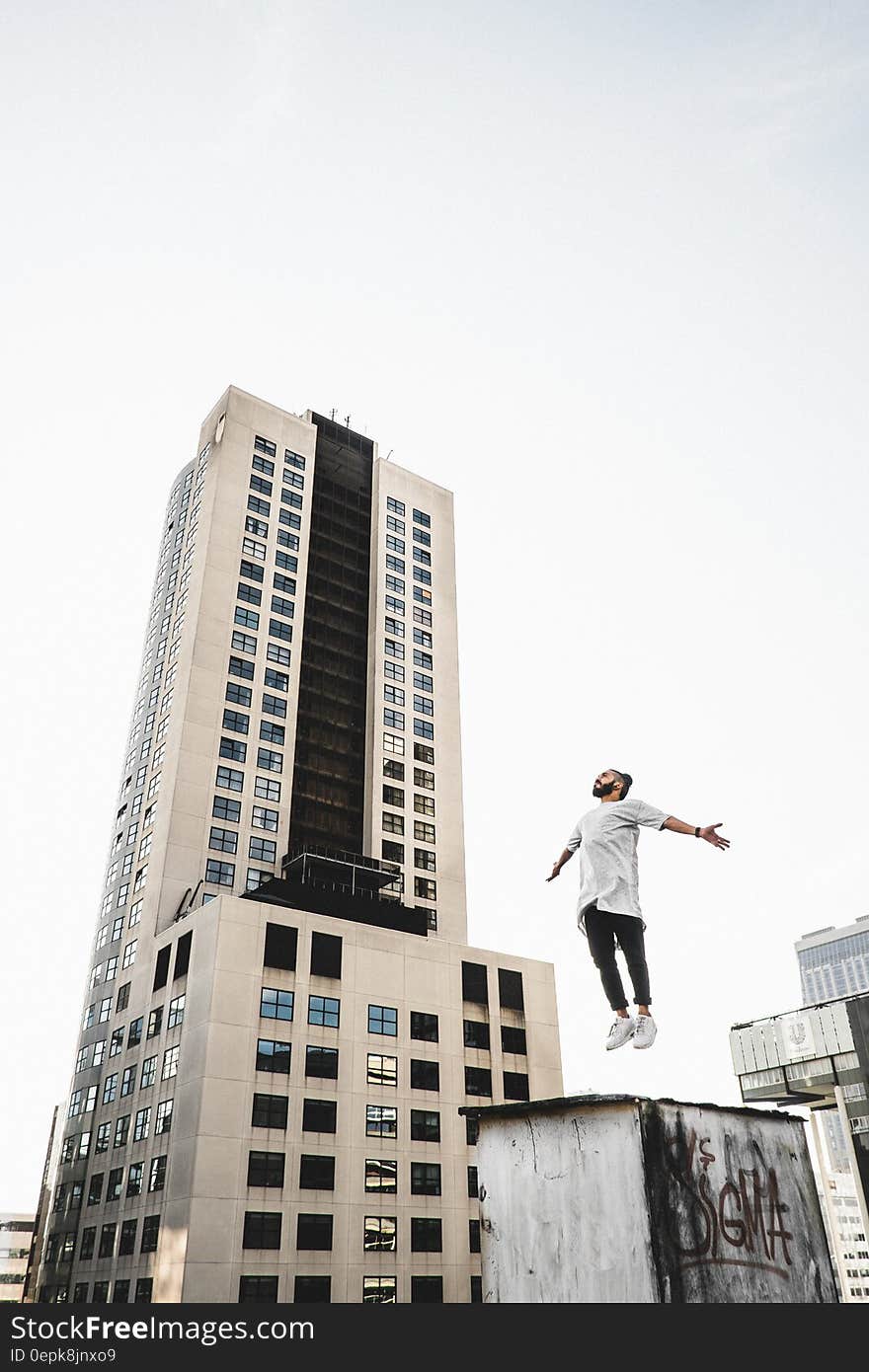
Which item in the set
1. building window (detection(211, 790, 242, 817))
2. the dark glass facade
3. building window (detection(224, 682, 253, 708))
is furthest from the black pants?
building window (detection(224, 682, 253, 708))

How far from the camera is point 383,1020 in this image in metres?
63.8

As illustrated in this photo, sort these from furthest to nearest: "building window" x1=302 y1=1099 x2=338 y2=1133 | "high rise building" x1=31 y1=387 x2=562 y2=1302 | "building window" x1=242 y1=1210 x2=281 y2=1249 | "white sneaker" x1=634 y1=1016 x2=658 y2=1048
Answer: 1. "building window" x1=302 y1=1099 x2=338 y2=1133
2. "high rise building" x1=31 y1=387 x2=562 y2=1302
3. "building window" x1=242 y1=1210 x2=281 y2=1249
4. "white sneaker" x1=634 y1=1016 x2=658 y2=1048

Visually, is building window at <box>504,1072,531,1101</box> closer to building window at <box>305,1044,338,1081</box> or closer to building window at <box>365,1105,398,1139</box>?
building window at <box>365,1105,398,1139</box>

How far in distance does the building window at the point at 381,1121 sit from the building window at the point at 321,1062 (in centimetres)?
349

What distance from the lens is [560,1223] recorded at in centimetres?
950

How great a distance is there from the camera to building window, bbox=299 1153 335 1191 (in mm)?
56438

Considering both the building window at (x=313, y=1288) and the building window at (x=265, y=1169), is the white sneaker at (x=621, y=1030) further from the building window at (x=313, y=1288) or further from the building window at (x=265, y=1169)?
the building window at (x=313, y=1288)

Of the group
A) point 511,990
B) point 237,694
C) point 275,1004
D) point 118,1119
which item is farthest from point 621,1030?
point 237,694

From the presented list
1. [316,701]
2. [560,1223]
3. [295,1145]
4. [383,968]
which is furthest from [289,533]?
[560,1223]

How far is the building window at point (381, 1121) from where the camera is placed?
6012cm

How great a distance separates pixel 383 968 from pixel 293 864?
38.3ft

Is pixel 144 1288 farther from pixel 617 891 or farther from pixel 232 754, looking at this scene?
pixel 617 891

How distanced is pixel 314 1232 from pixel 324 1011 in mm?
12817

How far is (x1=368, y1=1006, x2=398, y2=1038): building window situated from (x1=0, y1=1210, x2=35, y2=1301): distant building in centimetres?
10434
